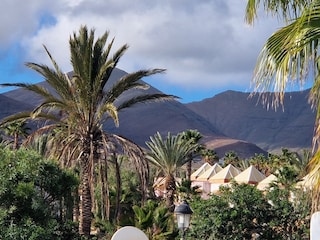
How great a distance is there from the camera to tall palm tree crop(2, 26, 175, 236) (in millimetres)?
12898

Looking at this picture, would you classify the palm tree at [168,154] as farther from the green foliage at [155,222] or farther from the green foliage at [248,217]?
the green foliage at [248,217]

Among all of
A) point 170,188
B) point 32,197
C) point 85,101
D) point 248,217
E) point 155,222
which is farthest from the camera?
point 170,188

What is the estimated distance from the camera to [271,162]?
5678 cm

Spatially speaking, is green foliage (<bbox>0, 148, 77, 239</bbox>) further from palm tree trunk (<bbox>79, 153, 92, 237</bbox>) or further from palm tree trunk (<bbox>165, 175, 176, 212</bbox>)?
palm tree trunk (<bbox>165, 175, 176, 212</bbox>)

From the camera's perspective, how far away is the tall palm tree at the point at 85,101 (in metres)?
12.9

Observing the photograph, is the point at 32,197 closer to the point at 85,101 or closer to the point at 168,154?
the point at 85,101

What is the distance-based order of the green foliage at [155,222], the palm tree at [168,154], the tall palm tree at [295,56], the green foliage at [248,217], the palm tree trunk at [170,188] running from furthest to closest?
the palm tree at [168,154] < the palm tree trunk at [170,188] < the green foliage at [155,222] < the green foliage at [248,217] < the tall palm tree at [295,56]

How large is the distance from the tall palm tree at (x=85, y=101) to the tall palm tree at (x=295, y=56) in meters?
8.50

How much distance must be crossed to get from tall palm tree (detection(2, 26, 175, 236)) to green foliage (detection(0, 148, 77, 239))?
392 centimetres

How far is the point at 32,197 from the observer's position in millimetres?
8008

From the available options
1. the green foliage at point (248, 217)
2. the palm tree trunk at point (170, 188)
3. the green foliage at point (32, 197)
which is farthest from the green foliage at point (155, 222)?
the palm tree trunk at point (170, 188)

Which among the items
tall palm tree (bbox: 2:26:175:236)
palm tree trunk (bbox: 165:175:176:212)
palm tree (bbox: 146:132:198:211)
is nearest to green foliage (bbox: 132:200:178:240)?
tall palm tree (bbox: 2:26:175:236)

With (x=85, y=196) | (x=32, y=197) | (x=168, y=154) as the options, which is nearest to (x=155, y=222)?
(x=85, y=196)

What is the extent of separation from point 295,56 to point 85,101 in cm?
914
